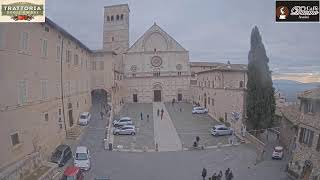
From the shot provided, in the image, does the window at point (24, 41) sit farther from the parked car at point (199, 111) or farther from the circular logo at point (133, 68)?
the circular logo at point (133, 68)

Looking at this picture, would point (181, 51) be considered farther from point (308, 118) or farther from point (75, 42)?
point (308, 118)

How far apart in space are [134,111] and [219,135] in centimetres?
2058

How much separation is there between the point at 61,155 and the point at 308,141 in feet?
59.5

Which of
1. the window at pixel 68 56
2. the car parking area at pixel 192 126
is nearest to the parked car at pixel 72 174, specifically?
the car parking area at pixel 192 126

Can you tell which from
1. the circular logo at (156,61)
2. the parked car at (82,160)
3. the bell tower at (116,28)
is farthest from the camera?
the bell tower at (116,28)

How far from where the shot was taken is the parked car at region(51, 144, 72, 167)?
27469 mm

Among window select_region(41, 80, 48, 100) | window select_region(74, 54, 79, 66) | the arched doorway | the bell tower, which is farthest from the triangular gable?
window select_region(41, 80, 48, 100)

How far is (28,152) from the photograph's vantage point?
81.3 ft

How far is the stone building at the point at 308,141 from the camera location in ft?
79.7

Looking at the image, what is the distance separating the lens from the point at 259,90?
3703 centimetres

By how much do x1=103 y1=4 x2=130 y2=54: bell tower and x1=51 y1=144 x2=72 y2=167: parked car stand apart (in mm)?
48892

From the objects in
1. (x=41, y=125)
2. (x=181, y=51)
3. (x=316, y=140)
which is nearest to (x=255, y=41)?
(x=316, y=140)

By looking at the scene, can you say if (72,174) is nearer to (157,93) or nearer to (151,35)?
(157,93)

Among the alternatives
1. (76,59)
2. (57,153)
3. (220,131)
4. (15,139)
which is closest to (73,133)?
(57,153)
